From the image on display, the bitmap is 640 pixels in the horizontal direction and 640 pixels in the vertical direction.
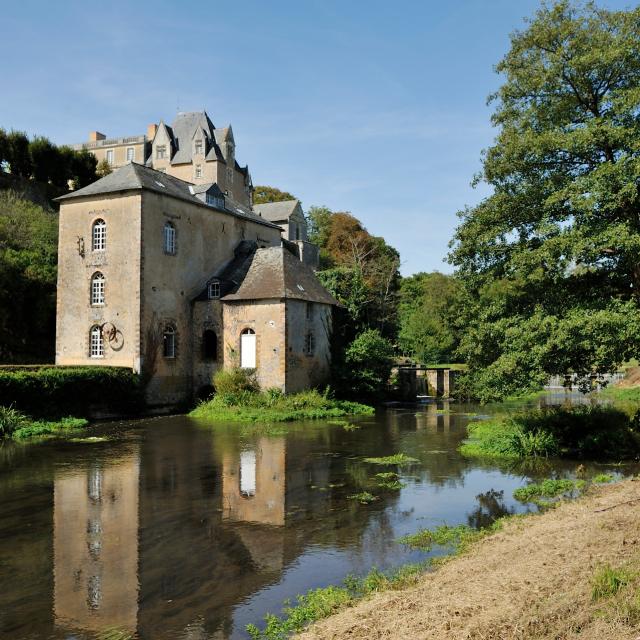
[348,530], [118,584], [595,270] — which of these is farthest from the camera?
[595,270]

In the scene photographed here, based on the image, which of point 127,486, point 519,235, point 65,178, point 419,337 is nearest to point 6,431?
point 127,486

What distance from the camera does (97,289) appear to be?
29.7 m

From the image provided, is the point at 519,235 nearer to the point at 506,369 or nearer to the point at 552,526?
the point at 506,369

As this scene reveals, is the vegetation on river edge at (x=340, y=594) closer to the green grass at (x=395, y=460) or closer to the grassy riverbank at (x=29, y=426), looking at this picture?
the green grass at (x=395, y=460)

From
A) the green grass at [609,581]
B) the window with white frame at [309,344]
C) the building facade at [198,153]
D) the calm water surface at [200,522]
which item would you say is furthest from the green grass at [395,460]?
the building facade at [198,153]

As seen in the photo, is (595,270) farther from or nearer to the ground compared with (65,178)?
nearer to the ground

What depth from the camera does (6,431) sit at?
20484 mm

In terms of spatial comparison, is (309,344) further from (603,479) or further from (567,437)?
(603,479)

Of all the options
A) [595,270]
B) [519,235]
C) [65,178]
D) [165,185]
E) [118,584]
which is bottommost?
[118,584]

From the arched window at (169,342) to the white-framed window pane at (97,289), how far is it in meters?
3.30

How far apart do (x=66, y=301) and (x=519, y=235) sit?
22145 millimetres

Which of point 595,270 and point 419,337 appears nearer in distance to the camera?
point 595,270

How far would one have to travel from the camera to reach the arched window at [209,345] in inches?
1233

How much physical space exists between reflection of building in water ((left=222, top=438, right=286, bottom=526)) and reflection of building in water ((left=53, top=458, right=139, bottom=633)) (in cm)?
179
